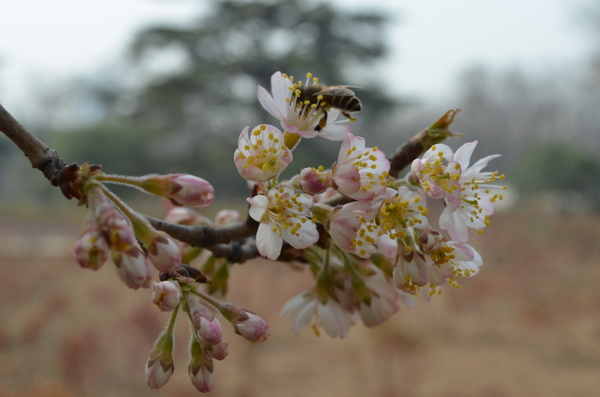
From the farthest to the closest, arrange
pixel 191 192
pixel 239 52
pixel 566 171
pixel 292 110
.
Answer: pixel 239 52
pixel 566 171
pixel 292 110
pixel 191 192

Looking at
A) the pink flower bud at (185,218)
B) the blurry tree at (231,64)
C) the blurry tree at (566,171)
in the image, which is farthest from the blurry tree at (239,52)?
the pink flower bud at (185,218)

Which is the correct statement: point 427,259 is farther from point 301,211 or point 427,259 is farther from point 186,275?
point 186,275

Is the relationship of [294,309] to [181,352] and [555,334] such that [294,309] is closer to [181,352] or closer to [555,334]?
[181,352]

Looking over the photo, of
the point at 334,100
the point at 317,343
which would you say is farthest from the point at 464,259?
the point at 317,343

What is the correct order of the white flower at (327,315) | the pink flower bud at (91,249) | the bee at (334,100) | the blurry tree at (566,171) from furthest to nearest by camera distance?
1. the blurry tree at (566,171)
2. the white flower at (327,315)
3. the bee at (334,100)
4. the pink flower bud at (91,249)

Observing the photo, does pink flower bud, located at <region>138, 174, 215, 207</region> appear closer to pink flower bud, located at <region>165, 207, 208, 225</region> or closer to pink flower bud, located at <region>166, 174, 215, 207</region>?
pink flower bud, located at <region>166, 174, 215, 207</region>

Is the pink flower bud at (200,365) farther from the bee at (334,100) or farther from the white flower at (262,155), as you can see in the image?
the bee at (334,100)
